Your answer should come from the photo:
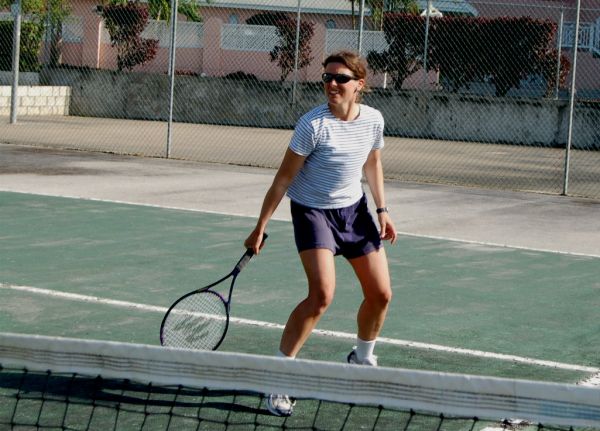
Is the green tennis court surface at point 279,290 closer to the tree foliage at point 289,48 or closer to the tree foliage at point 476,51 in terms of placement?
the tree foliage at point 476,51

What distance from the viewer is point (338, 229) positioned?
657cm

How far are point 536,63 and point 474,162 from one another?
547 cm

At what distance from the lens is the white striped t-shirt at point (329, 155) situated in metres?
6.43

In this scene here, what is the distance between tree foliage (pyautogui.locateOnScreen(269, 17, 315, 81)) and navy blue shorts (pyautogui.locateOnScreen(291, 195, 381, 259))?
71.3 feet

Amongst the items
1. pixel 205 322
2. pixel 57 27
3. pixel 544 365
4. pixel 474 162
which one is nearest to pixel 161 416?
pixel 205 322

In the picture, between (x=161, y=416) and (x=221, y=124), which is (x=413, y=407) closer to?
(x=161, y=416)

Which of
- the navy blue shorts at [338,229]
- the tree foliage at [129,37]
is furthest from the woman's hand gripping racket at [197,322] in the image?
the tree foliage at [129,37]

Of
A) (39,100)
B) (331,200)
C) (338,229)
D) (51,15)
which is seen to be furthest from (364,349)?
(51,15)

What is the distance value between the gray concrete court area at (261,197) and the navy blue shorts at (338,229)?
19.0 ft

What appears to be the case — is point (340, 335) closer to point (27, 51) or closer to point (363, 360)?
point (363, 360)

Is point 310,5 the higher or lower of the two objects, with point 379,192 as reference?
higher

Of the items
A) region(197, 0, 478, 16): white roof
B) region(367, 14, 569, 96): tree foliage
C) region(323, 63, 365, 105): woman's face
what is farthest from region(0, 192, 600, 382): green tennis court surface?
region(197, 0, 478, 16): white roof

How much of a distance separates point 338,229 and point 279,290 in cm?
296

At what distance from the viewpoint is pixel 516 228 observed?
13.5 m
